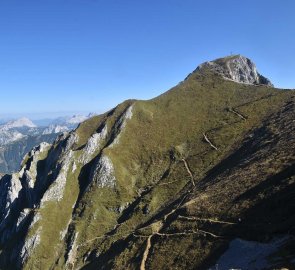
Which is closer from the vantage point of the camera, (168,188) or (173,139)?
(168,188)

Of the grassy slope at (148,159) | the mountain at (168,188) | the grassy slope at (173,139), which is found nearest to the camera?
the mountain at (168,188)

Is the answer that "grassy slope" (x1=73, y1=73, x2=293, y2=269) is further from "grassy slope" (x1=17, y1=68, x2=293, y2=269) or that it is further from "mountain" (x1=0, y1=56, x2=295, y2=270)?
"mountain" (x1=0, y1=56, x2=295, y2=270)

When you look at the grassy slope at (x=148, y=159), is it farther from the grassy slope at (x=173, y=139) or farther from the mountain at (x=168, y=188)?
the mountain at (x=168, y=188)

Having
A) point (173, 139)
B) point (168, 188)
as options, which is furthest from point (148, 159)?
point (168, 188)

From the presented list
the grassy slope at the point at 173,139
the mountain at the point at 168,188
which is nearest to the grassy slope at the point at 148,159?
the grassy slope at the point at 173,139

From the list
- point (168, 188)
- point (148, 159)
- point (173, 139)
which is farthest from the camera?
point (173, 139)

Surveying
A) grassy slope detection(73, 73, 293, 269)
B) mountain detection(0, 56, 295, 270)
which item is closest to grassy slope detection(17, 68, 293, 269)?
grassy slope detection(73, 73, 293, 269)

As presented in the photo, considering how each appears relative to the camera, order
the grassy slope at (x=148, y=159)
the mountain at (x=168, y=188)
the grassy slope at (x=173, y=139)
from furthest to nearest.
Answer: the grassy slope at (x=173, y=139)
the grassy slope at (x=148, y=159)
the mountain at (x=168, y=188)

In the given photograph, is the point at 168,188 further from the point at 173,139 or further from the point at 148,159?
the point at 173,139

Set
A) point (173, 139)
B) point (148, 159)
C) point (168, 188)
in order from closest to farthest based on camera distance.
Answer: point (168, 188) < point (148, 159) < point (173, 139)
